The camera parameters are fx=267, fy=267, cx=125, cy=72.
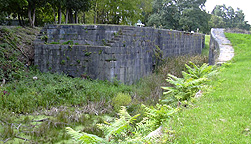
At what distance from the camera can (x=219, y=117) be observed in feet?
13.4

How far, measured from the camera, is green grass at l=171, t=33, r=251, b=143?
11.3ft

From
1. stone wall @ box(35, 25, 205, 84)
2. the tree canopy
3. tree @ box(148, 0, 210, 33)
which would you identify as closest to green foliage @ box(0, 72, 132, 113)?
stone wall @ box(35, 25, 205, 84)

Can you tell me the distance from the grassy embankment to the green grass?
3580mm

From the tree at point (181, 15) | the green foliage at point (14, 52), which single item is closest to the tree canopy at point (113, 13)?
the tree at point (181, 15)

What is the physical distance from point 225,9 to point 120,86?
238 feet

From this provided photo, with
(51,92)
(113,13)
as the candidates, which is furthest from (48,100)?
(113,13)

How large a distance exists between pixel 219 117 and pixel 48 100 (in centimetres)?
645

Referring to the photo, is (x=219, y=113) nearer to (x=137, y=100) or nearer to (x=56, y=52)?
(x=137, y=100)

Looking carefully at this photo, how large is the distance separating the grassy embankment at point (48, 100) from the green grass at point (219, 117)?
3.58m

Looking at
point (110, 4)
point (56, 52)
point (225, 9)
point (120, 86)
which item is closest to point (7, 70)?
point (56, 52)

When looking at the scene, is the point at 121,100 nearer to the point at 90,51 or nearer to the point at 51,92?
the point at 51,92

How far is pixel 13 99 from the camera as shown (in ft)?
28.0

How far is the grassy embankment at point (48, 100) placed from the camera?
7227mm

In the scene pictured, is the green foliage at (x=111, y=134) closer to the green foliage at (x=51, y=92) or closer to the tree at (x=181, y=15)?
the green foliage at (x=51, y=92)
